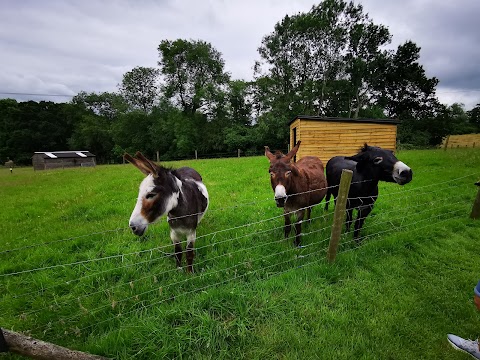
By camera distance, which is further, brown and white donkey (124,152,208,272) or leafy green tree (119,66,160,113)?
leafy green tree (119,66,160,113)

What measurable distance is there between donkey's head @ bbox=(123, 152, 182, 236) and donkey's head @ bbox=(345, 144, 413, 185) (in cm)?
358

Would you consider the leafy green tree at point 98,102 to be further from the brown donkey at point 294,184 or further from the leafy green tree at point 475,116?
the leafy green tree at point 475,116

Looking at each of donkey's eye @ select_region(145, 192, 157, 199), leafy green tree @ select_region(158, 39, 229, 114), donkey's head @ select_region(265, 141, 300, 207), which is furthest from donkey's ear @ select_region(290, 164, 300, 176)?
leafy green tree @ select_region(158, 39, 229, 114)

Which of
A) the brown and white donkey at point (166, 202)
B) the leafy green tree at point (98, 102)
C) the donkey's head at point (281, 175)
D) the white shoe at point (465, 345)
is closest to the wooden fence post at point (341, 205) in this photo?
the donkey's head at point (281, 175)

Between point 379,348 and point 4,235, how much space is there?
7.81m

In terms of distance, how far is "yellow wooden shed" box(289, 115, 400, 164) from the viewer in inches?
541

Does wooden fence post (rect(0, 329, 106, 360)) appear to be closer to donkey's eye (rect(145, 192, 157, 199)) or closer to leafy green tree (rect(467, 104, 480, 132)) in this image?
donkey's eye (rect(145, 192, 157, 199))

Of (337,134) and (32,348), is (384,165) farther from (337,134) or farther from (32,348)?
(337,134)

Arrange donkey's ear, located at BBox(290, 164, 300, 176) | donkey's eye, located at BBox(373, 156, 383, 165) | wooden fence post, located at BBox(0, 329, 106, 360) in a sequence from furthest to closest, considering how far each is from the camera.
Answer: donkey's ear, located at BBox(290, 164, 300, 176) < donkey's eye, located at BBox(373, 156, 383, 165) < wooden fence post, located at BBox(0, 329, 106, 360)

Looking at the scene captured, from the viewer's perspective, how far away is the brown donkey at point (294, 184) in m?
3.72

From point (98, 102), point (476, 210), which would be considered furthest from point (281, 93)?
point (98, 102)

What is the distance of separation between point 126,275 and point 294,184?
3210mm

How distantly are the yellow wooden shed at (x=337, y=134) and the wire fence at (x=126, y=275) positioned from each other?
9.09m

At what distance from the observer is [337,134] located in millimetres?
13977
